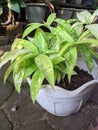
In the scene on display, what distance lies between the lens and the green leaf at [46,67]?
3.34 feet

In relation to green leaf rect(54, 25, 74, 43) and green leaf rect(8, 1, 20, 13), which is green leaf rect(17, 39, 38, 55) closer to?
green leaf rect(54, 25, 74, 43)

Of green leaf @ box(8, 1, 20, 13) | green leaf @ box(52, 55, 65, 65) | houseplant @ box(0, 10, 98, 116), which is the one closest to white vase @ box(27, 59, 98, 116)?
houseplant @ box(0, 10, 98, 116)

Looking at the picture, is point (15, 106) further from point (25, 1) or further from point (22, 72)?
point (25, 1)

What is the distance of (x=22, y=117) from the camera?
1316 millimetres

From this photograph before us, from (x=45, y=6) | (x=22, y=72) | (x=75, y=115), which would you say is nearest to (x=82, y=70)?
(x=75, y=115)

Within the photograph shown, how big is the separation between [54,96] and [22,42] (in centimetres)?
30

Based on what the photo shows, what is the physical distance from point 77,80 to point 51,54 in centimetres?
23

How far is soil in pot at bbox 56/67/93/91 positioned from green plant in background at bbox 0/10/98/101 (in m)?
0.05

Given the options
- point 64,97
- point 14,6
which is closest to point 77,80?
point 64,97

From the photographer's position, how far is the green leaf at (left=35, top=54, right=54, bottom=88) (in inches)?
40.0

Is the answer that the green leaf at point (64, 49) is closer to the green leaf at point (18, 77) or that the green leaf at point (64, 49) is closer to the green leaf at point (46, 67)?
the green leaf at point (46, 67)

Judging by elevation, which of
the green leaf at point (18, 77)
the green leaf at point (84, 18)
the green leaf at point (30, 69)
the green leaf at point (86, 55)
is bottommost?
the green leaf at point (18, 77)

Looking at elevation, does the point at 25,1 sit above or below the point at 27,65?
below

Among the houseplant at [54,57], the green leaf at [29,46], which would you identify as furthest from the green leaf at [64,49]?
the green leaf at [29,46]
